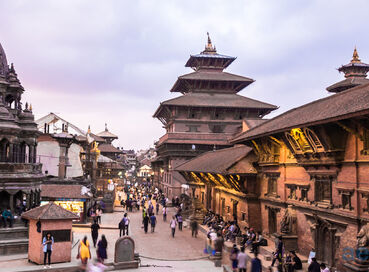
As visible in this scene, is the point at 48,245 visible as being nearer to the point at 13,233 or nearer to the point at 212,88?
the point at 13,233

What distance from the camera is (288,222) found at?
18.8 meters

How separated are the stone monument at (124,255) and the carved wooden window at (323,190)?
8586 millimetres

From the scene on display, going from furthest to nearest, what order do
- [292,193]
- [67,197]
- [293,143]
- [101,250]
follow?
[67,197]
[292,193]
[293,143]
[101,250]

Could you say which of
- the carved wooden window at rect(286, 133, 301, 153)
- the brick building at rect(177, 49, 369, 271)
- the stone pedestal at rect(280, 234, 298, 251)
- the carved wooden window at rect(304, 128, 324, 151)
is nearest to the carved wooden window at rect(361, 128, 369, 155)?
the brick building at rect(177, 49, 369, 271)

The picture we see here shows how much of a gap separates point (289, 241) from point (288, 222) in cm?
89

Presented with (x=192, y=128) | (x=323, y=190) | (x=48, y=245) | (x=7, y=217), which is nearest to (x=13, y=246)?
(x=7, y=217)

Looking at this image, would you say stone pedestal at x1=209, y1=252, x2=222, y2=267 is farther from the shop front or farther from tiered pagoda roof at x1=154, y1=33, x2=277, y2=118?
tiered pagoda roof at x1=154, y1=33, x2=277, y2=118

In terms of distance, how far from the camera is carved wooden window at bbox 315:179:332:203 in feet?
53.0

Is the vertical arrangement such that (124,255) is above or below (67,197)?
below

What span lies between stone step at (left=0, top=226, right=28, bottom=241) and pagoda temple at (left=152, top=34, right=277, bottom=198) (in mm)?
30129

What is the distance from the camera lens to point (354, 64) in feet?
148

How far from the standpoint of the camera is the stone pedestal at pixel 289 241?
18438 mm

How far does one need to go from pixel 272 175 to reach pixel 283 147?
2.22 metres

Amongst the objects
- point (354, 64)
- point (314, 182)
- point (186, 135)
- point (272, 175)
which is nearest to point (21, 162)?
point (272, 175)
